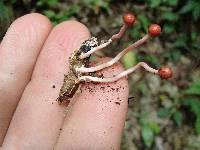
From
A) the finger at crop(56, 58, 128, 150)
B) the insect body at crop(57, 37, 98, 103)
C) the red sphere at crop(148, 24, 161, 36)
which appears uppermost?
the red sphere at crop(148, 24, 161, 36)

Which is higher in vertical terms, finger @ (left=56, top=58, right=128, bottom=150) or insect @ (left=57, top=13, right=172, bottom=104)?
insect @ (left=57, top=13, right=172, bottom=104)

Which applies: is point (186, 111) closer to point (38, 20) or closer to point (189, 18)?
point (189, 18)

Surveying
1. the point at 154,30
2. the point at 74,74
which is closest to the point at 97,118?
the point at 74,74

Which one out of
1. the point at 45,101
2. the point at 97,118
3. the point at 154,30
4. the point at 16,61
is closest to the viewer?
the point at 154,30

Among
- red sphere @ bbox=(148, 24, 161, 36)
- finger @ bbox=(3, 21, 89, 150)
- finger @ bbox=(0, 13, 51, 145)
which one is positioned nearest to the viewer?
red sphere @ bbox=(148, 24, 161, 36)

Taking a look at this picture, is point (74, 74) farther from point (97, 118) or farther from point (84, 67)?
point (97, 118)

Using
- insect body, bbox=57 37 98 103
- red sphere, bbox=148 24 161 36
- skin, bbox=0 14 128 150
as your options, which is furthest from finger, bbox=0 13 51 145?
red sphere, bbox=148 24 161 36

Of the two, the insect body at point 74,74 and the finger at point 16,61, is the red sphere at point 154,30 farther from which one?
the finger at point 16,61

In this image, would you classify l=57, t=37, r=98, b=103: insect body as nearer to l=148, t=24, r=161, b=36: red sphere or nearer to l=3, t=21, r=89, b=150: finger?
l=3, t=21, r=89, b=150: finger
